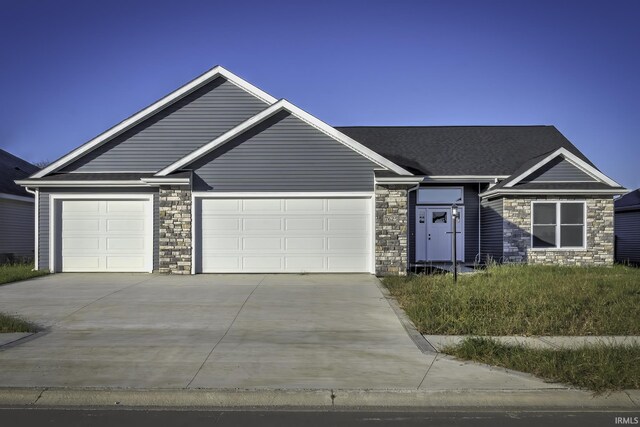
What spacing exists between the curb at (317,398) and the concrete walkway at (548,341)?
1.75 m

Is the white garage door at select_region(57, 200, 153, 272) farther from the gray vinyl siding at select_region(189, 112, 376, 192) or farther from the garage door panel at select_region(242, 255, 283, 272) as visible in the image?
the garage door panel at select_region(242, 255, 283, 272)

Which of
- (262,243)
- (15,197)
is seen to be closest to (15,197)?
(15,197)

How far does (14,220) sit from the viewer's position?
67.4 ft

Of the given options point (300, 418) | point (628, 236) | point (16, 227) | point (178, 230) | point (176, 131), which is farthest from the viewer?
point (628, 236)

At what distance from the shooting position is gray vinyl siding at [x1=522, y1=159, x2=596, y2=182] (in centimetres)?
1770

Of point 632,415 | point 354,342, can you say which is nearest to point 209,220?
point 354,342

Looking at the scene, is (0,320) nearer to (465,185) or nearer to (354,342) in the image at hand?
(354,342)

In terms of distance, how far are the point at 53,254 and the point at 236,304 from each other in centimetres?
825

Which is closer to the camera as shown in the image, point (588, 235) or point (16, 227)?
point (588, 235)

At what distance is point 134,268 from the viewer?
15953 millimetres

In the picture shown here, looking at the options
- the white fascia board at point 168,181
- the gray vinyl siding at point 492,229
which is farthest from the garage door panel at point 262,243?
the gray vinyl siding at point 492,229

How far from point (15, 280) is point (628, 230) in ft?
79.8

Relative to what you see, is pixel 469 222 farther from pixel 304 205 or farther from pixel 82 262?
pixel 82 262

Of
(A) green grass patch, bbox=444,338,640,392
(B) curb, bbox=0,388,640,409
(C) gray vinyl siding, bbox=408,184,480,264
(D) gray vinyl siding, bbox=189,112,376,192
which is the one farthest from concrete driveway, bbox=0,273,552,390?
(C) gray vinyl siding, bbox=408,184,480,264
